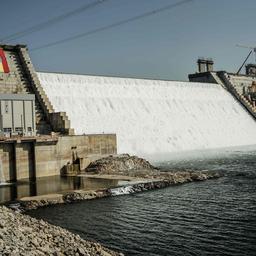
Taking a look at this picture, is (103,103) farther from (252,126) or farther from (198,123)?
(252,126)

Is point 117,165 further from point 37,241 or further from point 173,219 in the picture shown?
point 37,241

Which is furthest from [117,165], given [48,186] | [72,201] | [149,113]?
[149,113]

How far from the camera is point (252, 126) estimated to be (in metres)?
67.1

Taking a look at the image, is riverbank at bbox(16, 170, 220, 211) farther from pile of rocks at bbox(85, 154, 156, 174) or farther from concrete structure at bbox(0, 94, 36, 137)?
concrete structure at bbox(0, 94, 36, 137)

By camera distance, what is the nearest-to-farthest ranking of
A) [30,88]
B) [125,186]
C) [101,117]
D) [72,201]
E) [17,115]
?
[72,201] → [125,186] → [17,115] → [30,88] → [101,117]

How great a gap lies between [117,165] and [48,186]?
792 centimetres

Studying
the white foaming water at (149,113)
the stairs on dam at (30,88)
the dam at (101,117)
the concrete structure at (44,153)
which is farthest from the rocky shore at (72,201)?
the white foaming water at (149,113)

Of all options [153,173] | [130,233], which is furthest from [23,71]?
[130,233]

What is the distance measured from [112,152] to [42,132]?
6.25 m

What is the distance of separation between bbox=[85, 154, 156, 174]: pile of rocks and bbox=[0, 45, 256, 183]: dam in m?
1.07

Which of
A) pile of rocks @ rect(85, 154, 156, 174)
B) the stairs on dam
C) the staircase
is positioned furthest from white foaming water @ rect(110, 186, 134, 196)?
the staircase

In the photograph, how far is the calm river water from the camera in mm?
15508

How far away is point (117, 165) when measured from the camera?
116 feet

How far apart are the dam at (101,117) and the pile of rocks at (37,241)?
Answer: 1744 cm
